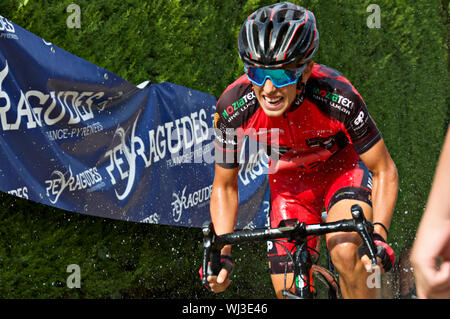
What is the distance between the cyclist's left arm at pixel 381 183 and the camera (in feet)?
12.9

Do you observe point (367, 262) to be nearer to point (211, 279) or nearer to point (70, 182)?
point (211, 279)

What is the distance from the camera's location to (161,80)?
6.34m

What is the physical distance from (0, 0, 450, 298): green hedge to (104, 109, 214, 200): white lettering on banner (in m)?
0.43

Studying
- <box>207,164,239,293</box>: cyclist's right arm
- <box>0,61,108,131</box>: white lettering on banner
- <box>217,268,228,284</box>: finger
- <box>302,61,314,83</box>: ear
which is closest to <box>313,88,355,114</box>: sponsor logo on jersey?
<box>302,61,314,83</box>: ear

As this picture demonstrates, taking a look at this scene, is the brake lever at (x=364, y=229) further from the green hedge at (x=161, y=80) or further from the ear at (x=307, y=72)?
the green hedge at (x=161, y=80)

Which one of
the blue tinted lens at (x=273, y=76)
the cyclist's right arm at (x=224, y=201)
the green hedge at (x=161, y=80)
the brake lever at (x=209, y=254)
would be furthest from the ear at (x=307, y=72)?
the green hedge at (x=161, y=80)

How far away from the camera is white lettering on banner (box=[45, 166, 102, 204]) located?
479 centimetres

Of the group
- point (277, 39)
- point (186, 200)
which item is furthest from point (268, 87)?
point (186, 200)

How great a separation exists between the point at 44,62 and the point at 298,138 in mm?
1797

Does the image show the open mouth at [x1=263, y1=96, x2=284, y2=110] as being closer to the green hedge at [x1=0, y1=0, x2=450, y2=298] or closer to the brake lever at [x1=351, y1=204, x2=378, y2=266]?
the brake lever at [x1=351, y1=204, x2=378, y2=266]

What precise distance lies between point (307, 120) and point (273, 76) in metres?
0.45

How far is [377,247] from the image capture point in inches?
130

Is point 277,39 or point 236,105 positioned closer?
point 277,39
